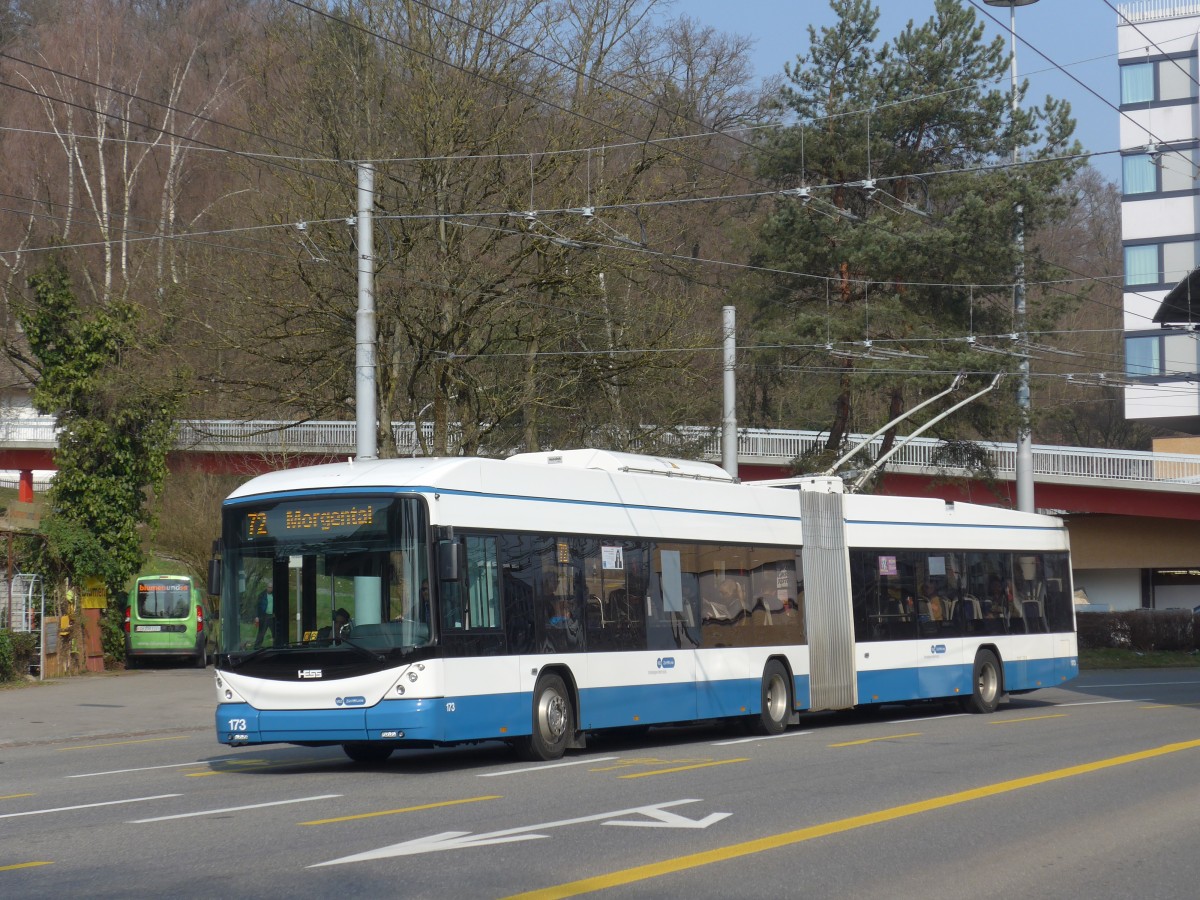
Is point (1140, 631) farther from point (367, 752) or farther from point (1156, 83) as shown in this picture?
point (1156, 83)

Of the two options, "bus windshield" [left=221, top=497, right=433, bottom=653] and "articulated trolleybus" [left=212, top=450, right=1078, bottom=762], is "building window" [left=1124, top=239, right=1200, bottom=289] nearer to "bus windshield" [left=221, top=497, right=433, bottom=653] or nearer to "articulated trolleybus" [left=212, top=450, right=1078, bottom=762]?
"articulated trolleybus" [left=212, top=450, right=1078, bottom=762]

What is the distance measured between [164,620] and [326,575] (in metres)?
19.3

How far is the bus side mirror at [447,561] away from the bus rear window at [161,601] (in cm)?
1993

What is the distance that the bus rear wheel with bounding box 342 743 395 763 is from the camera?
15.4 metres

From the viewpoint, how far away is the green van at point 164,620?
1266 inches

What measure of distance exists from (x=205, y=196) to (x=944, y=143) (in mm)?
26179

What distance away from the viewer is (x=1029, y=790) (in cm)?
1227

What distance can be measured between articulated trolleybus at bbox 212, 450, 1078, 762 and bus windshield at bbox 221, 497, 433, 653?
0.06 feet

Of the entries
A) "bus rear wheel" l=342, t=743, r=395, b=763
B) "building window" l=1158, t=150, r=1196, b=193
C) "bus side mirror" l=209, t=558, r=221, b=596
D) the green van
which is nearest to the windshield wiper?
"bus side mirror" l=209, t=558, r=221, b=596

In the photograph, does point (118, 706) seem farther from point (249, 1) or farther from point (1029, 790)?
point (249, 1)

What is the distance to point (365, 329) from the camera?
20906mm

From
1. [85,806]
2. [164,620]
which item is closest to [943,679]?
[85,806]

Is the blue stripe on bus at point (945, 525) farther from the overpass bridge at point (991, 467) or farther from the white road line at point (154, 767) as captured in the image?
the overpass bridge at point (991, 467)

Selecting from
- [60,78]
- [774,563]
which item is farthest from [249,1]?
[774,563]
